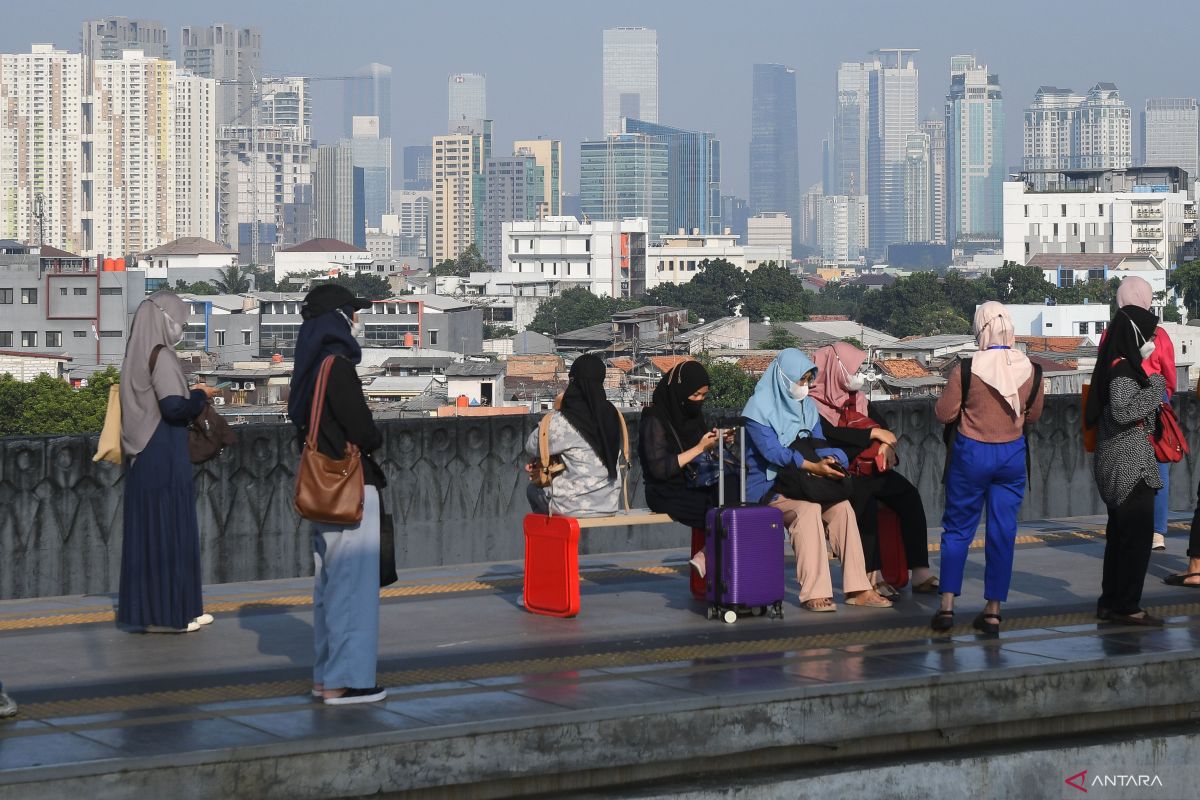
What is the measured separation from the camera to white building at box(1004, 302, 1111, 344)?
109312mm

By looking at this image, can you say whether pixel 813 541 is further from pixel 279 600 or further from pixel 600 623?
pixel 279 600

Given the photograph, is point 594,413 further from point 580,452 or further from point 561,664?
point 561,664

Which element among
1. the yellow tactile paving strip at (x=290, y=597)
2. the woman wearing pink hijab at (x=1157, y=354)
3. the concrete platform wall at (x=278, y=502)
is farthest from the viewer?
the concrete platform wall at (x=278, y=502)

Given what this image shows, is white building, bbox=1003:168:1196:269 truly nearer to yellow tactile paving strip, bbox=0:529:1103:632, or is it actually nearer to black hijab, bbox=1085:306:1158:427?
yellow tactile paving strip, bbox=0:529:1103:632

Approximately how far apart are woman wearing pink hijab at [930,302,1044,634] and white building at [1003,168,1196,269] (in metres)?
174

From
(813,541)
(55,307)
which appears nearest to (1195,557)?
(813,541)

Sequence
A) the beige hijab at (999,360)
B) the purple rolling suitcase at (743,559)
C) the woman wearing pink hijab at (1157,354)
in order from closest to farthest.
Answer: the beige hijab at (999,360)
the purple rolling suitcase at (743,559)
the woman wearing pink hijab at (1157,354)

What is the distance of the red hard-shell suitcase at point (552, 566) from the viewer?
9492mm

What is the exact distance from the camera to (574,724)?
6.73 meters

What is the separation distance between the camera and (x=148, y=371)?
29.5ft

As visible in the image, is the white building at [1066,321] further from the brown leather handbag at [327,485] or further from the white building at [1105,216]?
the brown leather handbag at [327,485]

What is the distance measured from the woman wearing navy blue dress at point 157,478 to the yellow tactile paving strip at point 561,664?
1.41m

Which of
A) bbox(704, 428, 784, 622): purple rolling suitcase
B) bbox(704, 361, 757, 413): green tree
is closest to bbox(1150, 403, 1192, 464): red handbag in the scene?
bbox(704, 428, 784, 622): purple rolling suitcase

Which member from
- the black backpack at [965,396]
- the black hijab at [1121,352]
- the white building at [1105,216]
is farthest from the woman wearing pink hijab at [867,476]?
the white building at [1105,216]
